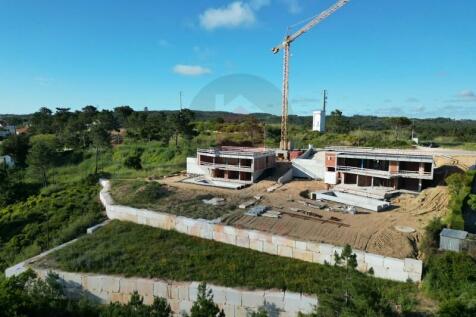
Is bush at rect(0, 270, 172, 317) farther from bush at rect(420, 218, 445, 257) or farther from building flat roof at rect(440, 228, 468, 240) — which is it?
building flat roof at rect(440, 228, 468, 240)

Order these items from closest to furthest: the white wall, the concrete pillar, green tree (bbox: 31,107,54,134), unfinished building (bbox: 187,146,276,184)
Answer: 1. the concrete pillar
2. unfinished building (bbox: 187,146,276,184)
3. the white wall
4. green tree (bbox: 31,107,54,134)

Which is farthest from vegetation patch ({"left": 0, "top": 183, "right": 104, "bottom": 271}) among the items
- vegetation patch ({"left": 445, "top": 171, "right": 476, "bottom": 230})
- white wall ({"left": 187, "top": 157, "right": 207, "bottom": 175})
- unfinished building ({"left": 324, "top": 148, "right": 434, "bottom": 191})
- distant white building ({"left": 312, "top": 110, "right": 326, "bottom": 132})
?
distant white building ({"left": 312, "top": 110, "right": 326, "bottom": 132})

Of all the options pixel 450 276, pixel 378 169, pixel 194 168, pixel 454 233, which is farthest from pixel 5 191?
pixel 454 233

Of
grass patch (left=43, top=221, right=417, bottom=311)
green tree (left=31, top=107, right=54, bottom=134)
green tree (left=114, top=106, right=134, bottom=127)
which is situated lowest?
grass patch (left=43, top=221, right=417, bottom=311)

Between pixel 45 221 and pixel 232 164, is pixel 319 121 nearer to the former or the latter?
pixel 232 164

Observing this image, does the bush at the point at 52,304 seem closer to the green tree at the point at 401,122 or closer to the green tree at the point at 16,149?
the green tree at the point at 16,149

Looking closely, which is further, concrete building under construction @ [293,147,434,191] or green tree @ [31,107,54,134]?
green tree @ [31,107,54,134]

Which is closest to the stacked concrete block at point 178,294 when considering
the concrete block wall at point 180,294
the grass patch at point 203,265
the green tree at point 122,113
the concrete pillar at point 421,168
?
the concrete block wall at point 180,294
